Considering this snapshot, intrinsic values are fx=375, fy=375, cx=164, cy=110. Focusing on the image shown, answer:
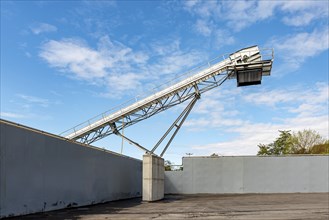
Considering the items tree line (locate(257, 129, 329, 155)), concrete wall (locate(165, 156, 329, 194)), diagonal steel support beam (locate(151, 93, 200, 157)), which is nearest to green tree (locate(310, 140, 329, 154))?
tree line (locate(257, 129, 329, 155))

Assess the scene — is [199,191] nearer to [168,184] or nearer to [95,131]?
[168,184]

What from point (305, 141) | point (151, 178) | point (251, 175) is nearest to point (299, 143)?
point (305, 141)

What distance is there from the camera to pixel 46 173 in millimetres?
18516

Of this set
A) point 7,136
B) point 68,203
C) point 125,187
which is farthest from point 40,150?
point 125,187

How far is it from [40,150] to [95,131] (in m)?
13.5

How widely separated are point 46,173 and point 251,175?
29846mm

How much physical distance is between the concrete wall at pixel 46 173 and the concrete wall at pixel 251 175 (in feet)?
55.4

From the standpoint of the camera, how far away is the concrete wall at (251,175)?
139ft

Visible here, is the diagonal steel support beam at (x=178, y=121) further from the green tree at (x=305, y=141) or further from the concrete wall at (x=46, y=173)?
the green tree at (x=305, y=141)

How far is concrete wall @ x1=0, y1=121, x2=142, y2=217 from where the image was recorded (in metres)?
15.3

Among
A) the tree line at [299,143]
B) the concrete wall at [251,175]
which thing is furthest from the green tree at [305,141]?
the concrete wall at [251,175]

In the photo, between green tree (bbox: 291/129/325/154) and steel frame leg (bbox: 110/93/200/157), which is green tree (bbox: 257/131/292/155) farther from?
steel frame leg (bbox: 110/93/200/157)

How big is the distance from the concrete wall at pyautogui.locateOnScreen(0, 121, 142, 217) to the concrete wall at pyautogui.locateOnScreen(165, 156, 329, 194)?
16.9 m

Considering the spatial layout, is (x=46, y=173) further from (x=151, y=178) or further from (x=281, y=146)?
(x=281, y=146)
